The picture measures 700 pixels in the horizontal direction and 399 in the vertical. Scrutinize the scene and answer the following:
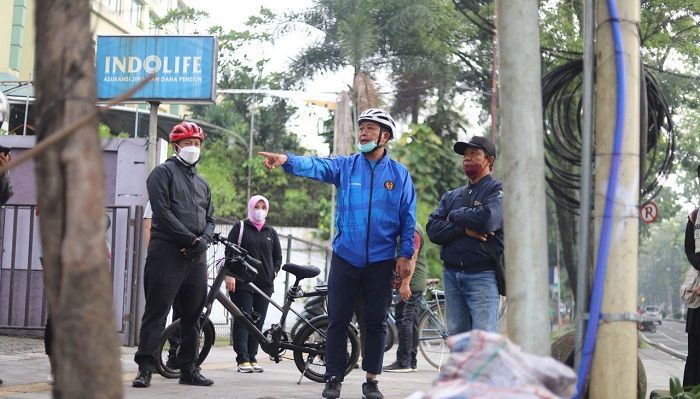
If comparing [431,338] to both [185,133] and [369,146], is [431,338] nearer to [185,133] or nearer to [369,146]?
[185,133]

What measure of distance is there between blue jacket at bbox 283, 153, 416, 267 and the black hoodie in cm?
316

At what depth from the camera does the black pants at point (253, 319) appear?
9680 mm

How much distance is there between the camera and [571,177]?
604cm

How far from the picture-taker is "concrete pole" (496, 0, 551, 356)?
13.9ft

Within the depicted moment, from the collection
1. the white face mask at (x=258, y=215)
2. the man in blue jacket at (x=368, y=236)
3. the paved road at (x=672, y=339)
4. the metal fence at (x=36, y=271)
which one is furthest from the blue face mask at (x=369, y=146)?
the paved road at (x=672, y=339)

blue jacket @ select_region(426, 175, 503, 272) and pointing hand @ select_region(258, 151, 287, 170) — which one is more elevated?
pointing hand @ select_region(258, 151, 287, 170)

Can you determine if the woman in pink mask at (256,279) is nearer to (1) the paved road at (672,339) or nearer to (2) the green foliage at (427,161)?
(2) the green foliage at (427,161)

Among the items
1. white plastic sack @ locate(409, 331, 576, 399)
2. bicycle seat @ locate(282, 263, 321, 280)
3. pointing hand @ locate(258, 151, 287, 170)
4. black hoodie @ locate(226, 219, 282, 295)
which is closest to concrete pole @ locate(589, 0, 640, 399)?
white plastic sack @ locate(409, 331, 576, 399)

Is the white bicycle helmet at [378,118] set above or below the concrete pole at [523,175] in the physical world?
above

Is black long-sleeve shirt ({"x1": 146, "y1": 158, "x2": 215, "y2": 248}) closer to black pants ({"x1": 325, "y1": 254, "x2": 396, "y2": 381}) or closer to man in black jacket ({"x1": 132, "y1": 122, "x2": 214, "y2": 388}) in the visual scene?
man in black jacket ({"x1": 132, "y1": 122, "x2": 214, "y2": 388})

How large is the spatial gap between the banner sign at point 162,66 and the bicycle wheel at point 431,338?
13.8 ft

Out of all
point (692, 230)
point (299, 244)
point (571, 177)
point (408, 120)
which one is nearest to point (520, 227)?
point (571, 177)

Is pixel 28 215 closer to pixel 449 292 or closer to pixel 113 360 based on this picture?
pixel 449 292

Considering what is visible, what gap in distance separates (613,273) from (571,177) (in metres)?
1.73
